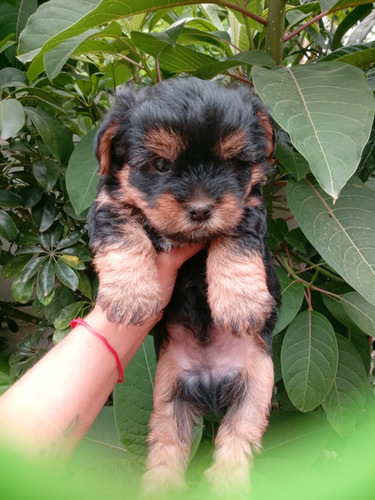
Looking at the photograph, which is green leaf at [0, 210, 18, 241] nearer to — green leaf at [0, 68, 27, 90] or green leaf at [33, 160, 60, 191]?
green leaf at [33, 160, 60, 191]

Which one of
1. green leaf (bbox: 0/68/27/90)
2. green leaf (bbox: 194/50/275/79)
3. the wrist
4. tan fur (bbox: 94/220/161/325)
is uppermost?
green leaf (bbox: 194/50/275/79)

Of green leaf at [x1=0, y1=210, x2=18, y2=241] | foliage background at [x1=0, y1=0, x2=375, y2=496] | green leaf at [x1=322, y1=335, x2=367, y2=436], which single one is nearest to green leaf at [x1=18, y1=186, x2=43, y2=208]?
foliage background at [x1=0, y1=0, x2=375, y2=496]

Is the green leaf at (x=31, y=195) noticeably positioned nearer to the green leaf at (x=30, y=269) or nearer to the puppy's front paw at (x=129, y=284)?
the green leaf at (x=30, y=269)

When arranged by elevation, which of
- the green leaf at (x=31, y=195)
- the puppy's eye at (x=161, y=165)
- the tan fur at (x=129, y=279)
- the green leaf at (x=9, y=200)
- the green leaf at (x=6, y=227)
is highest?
the puppy's eye at (x=161, y=165)

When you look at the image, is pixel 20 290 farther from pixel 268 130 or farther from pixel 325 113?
pixel 325 113

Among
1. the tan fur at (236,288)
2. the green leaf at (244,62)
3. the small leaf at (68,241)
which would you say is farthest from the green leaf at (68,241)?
the green leaf at (244,62)

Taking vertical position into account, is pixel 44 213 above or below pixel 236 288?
below

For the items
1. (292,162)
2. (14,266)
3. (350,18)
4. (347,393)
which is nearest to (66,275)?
(14,266)
